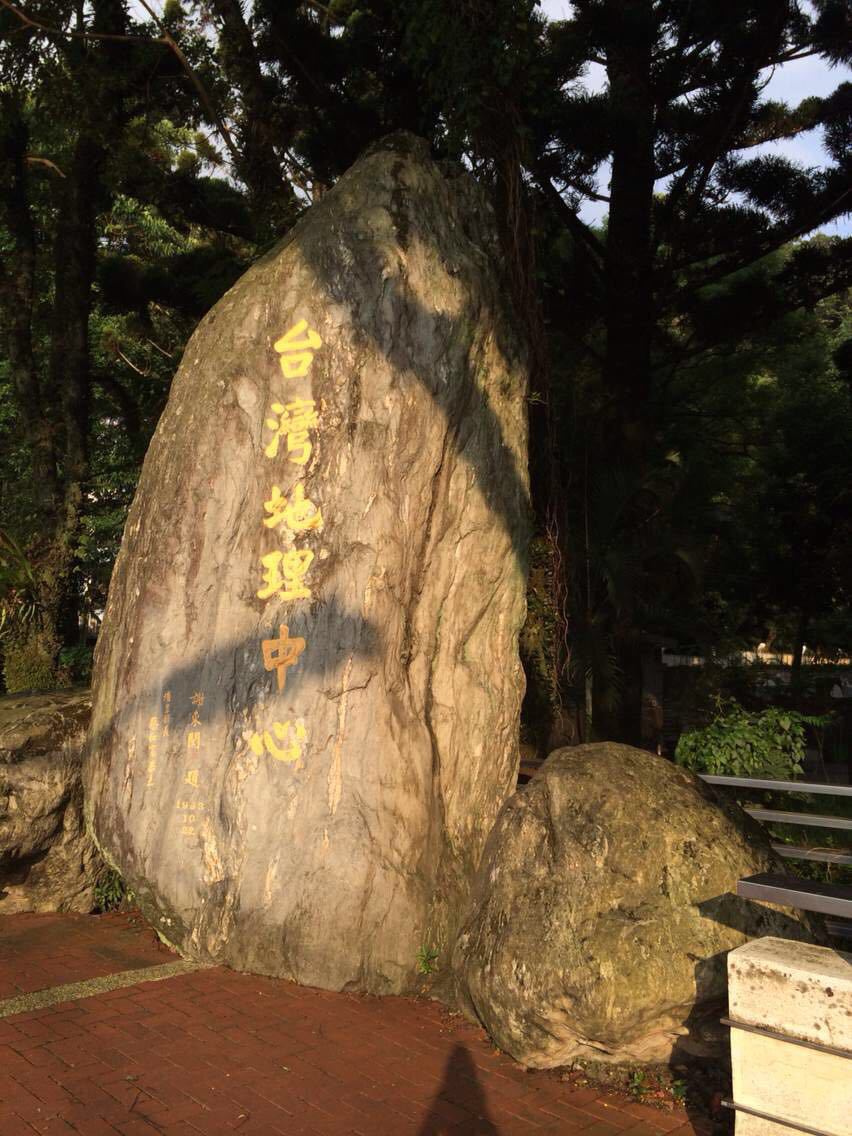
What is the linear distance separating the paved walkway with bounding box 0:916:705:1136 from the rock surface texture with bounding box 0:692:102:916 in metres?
0.91

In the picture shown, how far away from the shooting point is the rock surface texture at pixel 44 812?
5.80 m

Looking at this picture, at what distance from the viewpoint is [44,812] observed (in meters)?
5.85

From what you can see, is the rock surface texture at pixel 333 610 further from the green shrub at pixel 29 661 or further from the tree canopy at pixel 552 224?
the green shrub at pixel 29 661

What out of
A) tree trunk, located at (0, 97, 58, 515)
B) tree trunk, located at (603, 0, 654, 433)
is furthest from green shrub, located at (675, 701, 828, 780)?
tree trunk, located at (0, 97, 58, 515)

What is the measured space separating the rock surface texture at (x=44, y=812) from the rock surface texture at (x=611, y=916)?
Answer: 104 inches

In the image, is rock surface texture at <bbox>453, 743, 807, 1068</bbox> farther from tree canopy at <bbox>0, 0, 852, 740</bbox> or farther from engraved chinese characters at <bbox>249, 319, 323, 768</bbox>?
tree canopy at <bbox>0, 0, 852, 740</bbox>

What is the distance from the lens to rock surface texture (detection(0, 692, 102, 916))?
5797 millimetres

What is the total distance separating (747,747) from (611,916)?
2.42 metres

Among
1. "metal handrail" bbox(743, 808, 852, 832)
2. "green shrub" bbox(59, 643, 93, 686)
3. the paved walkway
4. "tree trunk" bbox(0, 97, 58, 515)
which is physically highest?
"tree trunk" bbox(0, 97, 58, 515)

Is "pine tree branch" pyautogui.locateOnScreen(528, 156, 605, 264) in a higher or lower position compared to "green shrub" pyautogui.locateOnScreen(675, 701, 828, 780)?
higher

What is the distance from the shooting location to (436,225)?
5449 millimetres

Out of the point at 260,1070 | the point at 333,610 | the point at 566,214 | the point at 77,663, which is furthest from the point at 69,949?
the point at 566,214

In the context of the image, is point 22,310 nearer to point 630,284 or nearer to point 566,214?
point 566,214

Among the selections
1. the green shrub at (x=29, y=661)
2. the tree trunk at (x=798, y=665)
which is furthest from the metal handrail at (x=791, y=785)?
the green shrub at (x=29, y=661)
